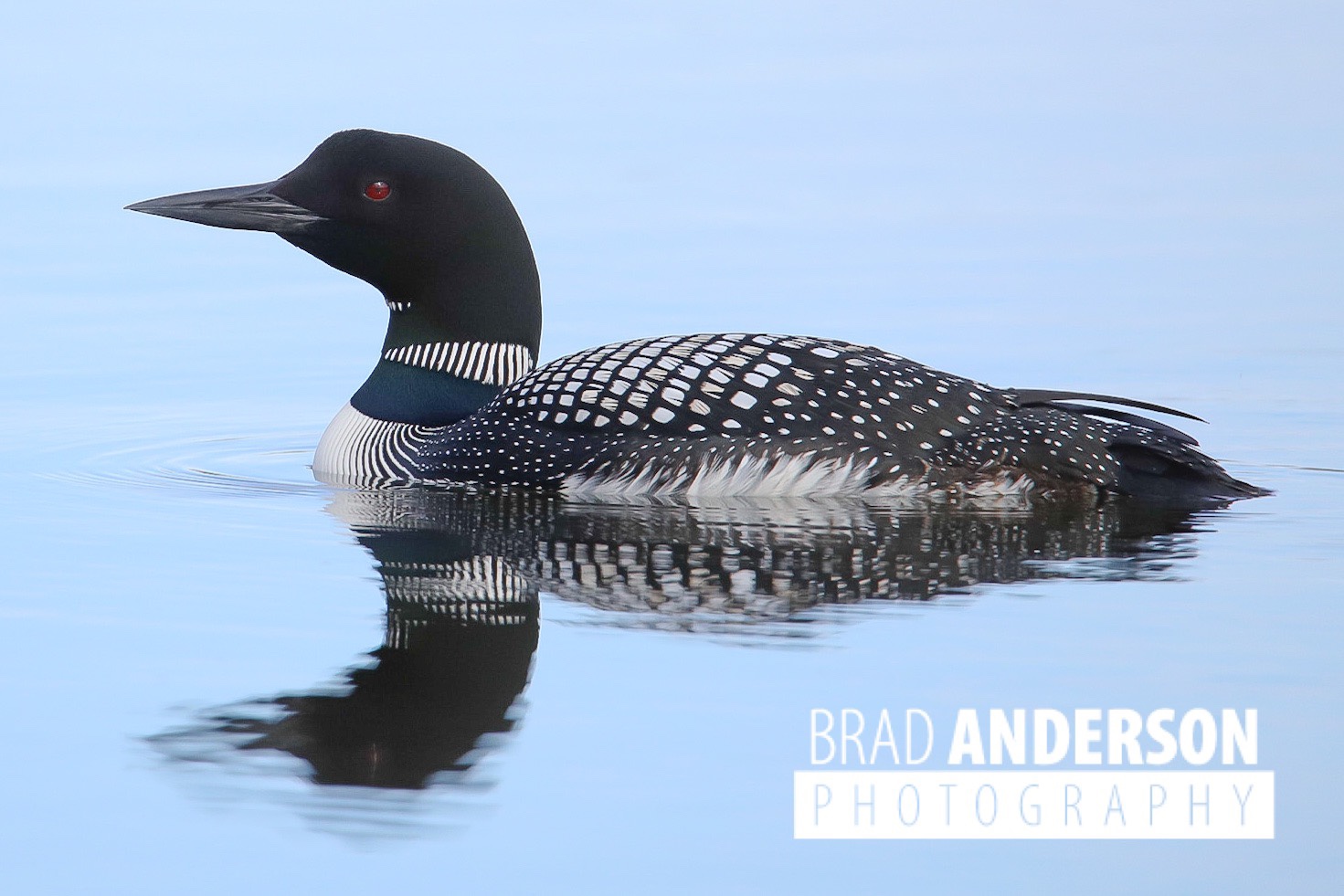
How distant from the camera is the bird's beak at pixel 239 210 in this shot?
5566mm

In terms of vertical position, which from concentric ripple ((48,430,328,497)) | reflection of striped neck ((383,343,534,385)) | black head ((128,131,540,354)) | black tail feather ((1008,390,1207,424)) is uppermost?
black head ((128,131,540,354))

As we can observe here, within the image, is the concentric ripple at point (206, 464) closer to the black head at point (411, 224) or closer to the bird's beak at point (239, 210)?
the black head at point (411, 224)

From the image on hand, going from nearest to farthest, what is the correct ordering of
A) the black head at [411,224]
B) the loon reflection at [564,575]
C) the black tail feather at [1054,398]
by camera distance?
the loon reflection at [564,575] → the black tail feather at [1054,398] → the black head at [411,224]

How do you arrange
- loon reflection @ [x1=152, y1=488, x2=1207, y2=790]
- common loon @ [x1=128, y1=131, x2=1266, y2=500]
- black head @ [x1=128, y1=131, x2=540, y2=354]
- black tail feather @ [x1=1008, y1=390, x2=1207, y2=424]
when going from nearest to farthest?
loon reflection @ [x1=152, y1=488, x2=1207, y2=790] → common loon @ [x1=128, y1=131, x2=1266, y2=500] → black tail feather @ [x1=1008, y1=390, x2=1207, y2=424] → black head @ [x1=128, y1=131, x2=540, y2=354]

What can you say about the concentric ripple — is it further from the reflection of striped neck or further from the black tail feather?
the black tail feather

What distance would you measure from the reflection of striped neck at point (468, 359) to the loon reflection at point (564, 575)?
1.38 feet

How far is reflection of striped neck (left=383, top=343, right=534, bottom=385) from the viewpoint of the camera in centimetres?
556

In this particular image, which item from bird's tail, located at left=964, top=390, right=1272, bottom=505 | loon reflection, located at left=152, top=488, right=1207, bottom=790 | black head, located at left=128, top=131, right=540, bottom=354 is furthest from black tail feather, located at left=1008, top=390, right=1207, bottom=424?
black head, located at left=128, top=131, right=540, bottom=354

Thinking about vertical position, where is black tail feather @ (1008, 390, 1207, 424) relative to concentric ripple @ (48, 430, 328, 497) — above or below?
above

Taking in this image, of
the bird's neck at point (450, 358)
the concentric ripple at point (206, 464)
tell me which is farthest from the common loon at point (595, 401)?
the concentric ripple at point (206, 464)

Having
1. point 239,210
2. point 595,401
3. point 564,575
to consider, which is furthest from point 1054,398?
point 239,210

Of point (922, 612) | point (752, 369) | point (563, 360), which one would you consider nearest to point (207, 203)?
point (563, 360)

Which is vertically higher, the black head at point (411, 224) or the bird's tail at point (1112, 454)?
the black head at point (411, 224)

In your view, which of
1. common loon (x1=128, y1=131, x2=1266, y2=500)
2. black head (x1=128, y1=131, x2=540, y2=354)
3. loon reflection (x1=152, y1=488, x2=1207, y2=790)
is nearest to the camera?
loon reflection (x1=152, y1=488, x2=1207, y2=790)
